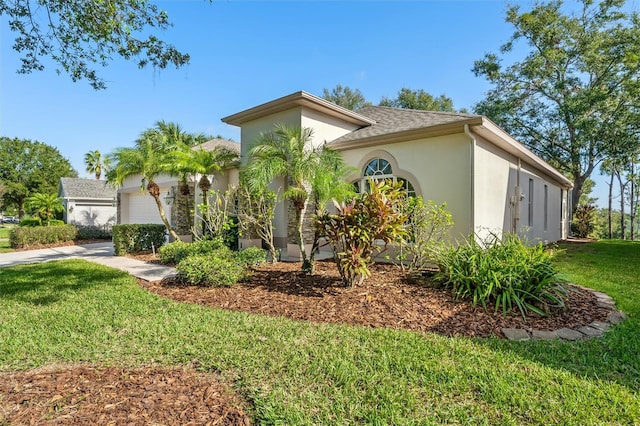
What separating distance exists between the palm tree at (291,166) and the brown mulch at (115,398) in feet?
16.0

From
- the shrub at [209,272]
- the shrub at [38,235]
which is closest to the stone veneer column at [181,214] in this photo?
the shrub at [38,235]

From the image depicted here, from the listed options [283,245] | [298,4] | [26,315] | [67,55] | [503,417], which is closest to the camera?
[503,417]

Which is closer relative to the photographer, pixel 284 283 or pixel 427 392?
pixel 427 392

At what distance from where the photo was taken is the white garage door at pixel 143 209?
1750 cm

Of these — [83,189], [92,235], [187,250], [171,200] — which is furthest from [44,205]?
[187,250]

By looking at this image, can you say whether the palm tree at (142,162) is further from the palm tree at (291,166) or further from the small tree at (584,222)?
the small tree at (584,222)

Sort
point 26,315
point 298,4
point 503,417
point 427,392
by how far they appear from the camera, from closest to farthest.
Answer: point 503,417, point 427,392, point 26,315, point 298,4

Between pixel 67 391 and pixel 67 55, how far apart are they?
577cm

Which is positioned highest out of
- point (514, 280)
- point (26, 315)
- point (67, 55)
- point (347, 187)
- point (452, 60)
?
point (452, 60)

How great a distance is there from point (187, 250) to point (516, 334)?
850 cm

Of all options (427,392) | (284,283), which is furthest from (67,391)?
(284,283)

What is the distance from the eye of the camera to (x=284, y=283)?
23.6 feet

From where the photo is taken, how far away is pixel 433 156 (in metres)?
9.34

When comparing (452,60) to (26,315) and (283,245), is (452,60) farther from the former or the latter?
(26,315)
